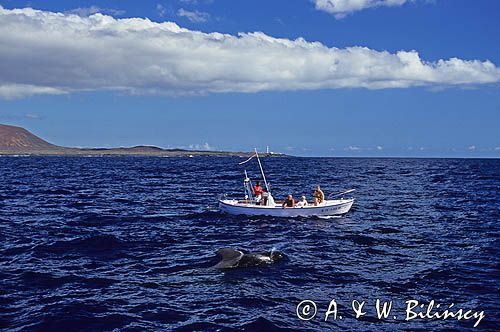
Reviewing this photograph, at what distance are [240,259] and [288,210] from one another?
638 inches

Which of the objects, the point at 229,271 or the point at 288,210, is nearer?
the point at 229,271

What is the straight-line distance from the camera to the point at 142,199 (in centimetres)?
5019

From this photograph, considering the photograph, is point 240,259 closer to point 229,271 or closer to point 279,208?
point 229,271

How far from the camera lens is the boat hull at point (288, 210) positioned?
37.4m

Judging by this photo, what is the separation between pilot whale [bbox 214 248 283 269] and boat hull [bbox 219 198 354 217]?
14855 mm

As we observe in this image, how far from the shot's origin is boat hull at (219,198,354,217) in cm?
3738

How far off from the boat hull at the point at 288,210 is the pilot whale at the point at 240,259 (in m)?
14.9

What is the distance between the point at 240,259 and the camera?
70.0ft

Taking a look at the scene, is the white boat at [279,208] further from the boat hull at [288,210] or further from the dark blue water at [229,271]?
the dark blue water at [229,271]

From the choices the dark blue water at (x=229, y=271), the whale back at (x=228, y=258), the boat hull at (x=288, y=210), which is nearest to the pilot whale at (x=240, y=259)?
the whale back at (x=228, y=258)

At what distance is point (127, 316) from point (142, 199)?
35.5 meters

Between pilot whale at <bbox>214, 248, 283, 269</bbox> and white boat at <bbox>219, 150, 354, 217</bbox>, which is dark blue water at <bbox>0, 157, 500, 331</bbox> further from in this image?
white boat at <bbox>219, 150, 354, 217</bbox>

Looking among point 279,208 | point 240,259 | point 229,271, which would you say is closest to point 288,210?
point 279,208

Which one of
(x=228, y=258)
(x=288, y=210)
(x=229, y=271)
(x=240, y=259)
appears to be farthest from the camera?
(x=288, y=210)
